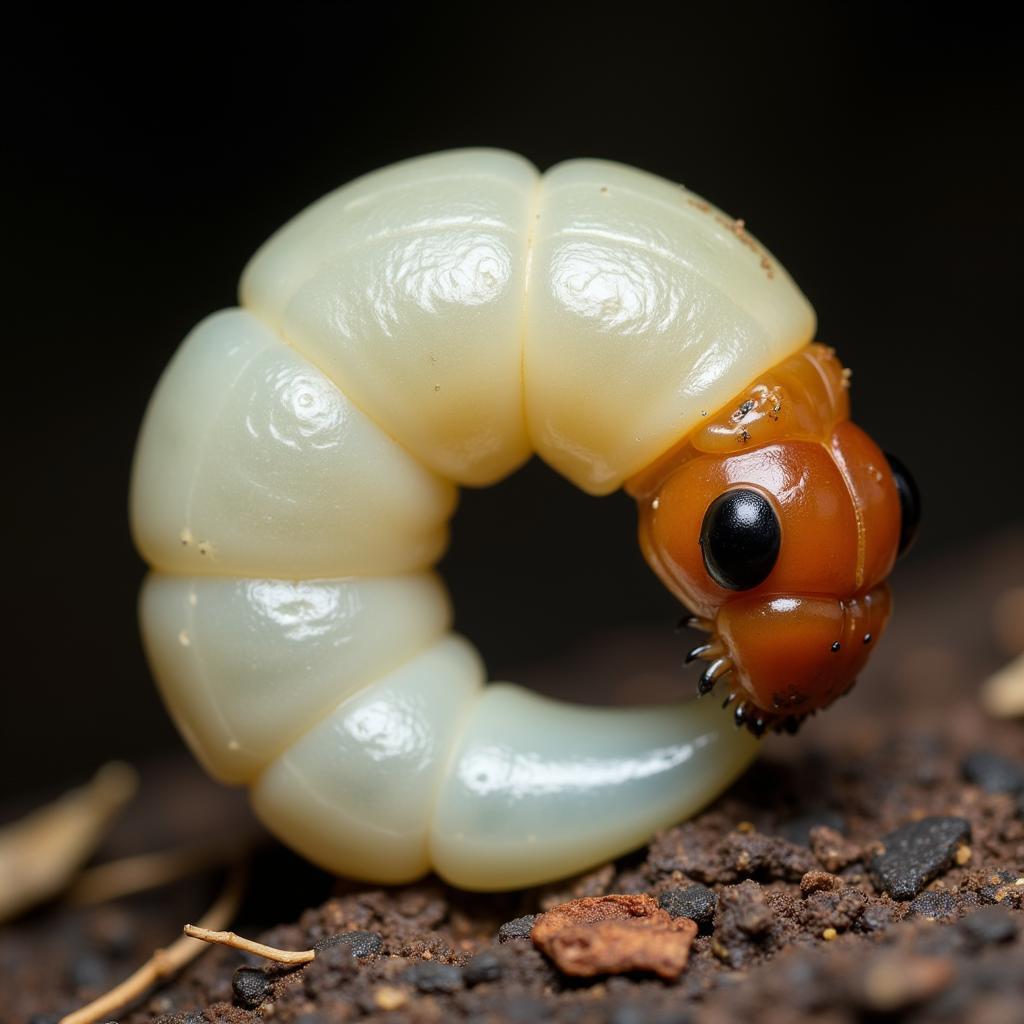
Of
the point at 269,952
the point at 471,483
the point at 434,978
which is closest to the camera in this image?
the point at 434,978

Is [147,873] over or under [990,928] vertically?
under

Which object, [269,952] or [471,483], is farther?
[471,483]

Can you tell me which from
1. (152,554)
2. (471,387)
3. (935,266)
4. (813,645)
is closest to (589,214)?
(471,387)

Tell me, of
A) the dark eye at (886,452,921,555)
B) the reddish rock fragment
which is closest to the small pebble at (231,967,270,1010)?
the reddish rock fragment

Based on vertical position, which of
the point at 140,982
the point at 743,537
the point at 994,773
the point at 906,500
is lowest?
the point at 140,982

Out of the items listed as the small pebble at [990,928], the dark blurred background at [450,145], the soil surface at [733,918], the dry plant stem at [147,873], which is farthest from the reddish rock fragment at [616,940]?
the dark blurred background at [450,145]

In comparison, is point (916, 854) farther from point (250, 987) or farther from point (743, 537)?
point (250, 987)

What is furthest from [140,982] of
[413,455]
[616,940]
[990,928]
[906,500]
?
[906,500]
